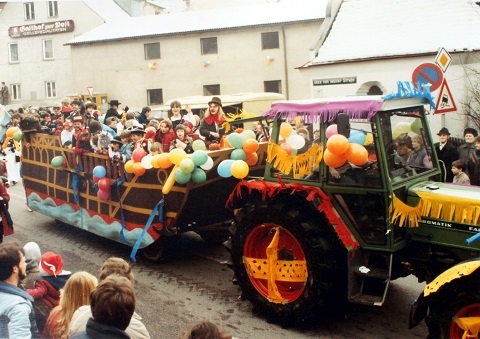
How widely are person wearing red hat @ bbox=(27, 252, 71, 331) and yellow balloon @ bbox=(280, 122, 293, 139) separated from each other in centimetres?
248

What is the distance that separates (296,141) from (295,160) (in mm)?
184

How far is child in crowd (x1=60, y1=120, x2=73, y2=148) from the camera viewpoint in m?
8.97

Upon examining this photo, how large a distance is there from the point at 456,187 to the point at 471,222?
1.73 ft

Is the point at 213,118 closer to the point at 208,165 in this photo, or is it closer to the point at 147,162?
the point at 147,162

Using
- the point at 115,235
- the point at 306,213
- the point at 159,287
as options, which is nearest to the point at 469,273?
the point at 306,213

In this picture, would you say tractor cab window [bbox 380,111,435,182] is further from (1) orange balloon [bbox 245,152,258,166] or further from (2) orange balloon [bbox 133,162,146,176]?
(2) orange balloon [bbox 133,162,146,176]

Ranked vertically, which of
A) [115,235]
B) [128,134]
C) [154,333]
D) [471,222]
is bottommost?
[154,333]

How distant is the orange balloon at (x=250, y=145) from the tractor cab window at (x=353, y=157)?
1429 millimetres

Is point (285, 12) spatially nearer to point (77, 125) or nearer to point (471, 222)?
point (77, 125)

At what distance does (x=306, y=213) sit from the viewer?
5.57 m

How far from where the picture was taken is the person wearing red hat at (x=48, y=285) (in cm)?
427

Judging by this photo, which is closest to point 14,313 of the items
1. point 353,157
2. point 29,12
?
point 353,157

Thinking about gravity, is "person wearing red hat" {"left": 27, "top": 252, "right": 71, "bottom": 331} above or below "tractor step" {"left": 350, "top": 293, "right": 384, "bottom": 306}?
above

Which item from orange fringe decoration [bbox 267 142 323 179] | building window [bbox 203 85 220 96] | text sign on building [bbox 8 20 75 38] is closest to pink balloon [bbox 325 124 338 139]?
orange fringe decoration [bbox 267 142 323 179]
